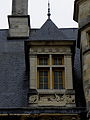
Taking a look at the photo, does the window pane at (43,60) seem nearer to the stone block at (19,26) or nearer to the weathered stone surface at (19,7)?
the stone block at (19,26)

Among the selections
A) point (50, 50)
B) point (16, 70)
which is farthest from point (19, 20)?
point (50, 50)

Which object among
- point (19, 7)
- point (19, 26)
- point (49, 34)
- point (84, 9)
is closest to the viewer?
point (84, 9)

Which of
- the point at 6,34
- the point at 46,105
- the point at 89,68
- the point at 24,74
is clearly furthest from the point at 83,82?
the point at 6,34

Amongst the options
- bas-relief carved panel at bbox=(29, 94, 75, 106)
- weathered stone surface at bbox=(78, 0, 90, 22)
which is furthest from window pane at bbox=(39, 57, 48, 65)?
weathered stone surface at bbox=(78, 0, 90, 22)

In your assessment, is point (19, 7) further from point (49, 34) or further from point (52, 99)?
point (52, 99)

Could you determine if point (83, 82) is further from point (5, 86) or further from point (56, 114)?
point (5, 86)

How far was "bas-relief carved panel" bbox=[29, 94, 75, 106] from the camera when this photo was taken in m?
13.2

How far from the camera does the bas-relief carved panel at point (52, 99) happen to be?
13.2 m

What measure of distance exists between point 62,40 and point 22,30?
560 centimetres

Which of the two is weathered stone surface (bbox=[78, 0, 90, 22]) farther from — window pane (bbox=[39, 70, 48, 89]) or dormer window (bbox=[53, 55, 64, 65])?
window pane (bbox=[39, 70, 48, 89])

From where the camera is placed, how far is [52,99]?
13.3m

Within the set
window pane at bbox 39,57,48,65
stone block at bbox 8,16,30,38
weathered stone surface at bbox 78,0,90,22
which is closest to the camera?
window pane at bbox 39,57,48,65

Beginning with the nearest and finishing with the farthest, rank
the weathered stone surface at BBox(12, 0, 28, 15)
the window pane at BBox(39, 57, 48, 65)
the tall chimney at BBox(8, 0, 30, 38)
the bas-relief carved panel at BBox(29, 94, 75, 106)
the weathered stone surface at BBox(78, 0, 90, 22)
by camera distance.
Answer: the bas-relief carved panel at BBox(29, 94, 75, 106) → the window pane at BBox(39, 57, 48, 65) → the weathered stone surface at BBox(78, 0, 90, 22) → the tall chimney at BBox(8, 0, 30, 38) → the weathered stone surface at BBox(12, 0, 28, 15)

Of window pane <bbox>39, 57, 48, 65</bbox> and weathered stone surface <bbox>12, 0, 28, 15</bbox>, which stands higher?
weathered stone surface <bbox>12, 0, 28, 15</bbox>
